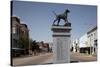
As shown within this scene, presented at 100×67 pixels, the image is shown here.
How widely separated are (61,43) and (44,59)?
0.95 ft

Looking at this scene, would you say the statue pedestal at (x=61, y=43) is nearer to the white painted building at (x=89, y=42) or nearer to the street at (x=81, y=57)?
the street at (x=81, y=57)

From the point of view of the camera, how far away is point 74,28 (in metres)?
2.36

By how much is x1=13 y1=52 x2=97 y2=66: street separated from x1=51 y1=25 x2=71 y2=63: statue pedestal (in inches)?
2.5

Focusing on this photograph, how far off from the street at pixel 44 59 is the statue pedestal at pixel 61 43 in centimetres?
6

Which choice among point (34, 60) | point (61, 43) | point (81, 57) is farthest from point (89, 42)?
point (34, 60)

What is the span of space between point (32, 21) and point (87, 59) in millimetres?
831

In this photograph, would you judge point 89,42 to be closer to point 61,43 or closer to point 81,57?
point 81,57

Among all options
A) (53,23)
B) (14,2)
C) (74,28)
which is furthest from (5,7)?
(74,28)

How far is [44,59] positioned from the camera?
2.22m

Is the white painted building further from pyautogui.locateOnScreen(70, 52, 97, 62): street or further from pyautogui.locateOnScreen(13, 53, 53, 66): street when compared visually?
pyautogui.locateOnScreen(13, 53, 53, 66): street

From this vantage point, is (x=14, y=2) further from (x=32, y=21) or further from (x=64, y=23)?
(x=64, y=23)

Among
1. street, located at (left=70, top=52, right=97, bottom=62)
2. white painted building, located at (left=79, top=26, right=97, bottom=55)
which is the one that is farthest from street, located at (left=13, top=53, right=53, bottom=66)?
white painted building, located at (left=79, top=26, right=97, bottom=55)

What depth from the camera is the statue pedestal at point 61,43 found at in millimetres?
2289

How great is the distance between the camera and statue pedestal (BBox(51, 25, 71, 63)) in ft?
7.51
